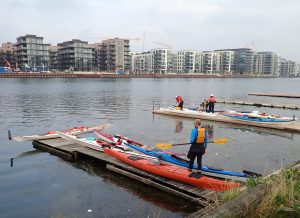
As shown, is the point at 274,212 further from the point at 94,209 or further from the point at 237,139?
the point at 237,139

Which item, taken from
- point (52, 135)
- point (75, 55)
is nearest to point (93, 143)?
point (52, 135)

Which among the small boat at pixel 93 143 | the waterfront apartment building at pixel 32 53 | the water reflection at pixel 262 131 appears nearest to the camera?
the small boat at pixel 93 143

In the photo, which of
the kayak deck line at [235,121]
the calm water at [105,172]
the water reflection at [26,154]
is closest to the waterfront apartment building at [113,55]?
the kayak deck line at [235,121]

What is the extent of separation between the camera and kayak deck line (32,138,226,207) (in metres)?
11.2

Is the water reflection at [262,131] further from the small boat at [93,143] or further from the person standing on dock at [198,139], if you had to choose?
the person standing on dock at [198,139]

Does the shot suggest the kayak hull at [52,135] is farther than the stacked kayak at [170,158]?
Yes

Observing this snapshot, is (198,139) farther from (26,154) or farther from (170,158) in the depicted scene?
(26,154)

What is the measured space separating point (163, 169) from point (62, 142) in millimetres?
8866

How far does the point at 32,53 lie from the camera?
147m

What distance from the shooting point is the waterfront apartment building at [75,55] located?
159 meters

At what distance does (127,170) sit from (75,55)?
153 meters

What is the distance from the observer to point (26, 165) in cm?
1627

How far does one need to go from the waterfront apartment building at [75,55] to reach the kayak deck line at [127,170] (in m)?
147

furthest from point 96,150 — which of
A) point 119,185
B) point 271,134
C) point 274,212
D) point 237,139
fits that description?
point 271,134
